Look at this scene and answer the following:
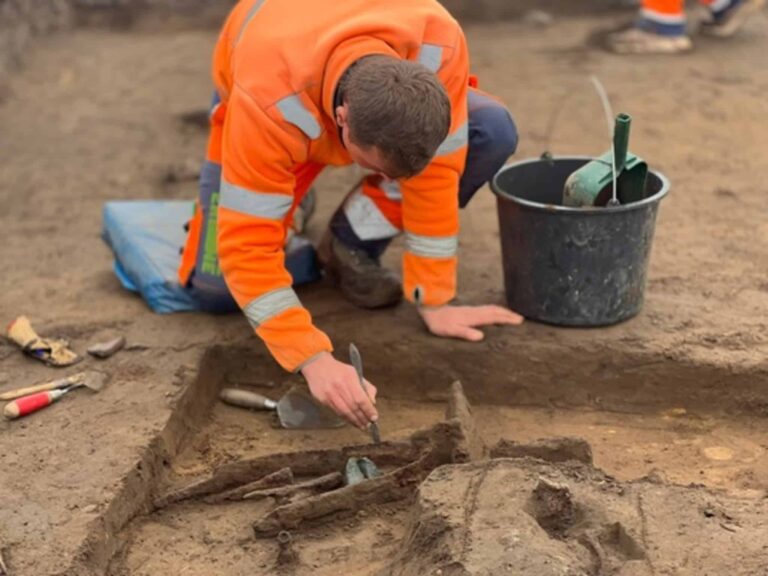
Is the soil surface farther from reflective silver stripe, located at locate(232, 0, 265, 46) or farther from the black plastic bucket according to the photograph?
reflective silver stripe, located at locate(232, 0, 265, 46)

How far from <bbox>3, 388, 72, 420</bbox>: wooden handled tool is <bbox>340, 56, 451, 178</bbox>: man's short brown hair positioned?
119 cm

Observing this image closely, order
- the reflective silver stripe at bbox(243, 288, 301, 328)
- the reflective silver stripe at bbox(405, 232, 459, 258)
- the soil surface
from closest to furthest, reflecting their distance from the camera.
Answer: the soil surface < the reflective silver stripe at bbox(243, 288, 301, 328) < the reflective silver stripe at bbox(405, 232, 459, 258)

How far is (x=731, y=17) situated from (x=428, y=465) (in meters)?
4.79

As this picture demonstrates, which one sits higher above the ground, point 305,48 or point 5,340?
point 305,48

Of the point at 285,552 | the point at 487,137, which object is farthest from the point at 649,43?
the point at 285,552

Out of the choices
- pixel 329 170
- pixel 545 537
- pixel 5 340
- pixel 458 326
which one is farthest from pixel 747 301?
pixel 5 340

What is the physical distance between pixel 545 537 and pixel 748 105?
380 centimetres

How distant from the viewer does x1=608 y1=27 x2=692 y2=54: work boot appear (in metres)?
6.77

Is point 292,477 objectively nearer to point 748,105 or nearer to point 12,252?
point 12,252

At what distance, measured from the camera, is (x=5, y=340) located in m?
3.66

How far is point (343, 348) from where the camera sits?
362cm

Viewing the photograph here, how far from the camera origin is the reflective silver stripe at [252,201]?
10.1 ft

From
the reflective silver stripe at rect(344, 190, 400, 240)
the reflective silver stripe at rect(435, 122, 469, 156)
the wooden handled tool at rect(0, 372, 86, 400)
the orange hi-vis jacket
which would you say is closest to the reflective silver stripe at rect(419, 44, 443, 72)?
the orange hi-vis jacket

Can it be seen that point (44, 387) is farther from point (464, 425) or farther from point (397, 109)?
point (397, 109)
